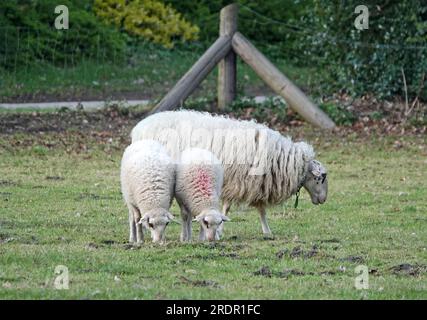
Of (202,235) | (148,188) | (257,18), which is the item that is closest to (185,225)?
(202,235)

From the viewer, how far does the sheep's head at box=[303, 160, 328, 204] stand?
39.9 ft

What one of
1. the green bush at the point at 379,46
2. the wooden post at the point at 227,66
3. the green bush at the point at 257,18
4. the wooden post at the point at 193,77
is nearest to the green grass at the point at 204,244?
the wooden post at the point at 193,77

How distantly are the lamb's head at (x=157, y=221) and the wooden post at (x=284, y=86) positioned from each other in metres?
8.95

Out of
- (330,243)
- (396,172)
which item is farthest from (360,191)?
(330,243)

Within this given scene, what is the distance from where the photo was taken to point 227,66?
19062 mm

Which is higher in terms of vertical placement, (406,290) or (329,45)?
(329,45)

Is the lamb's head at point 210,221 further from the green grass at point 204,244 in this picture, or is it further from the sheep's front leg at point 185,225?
the sheep's front leg at point 185,225

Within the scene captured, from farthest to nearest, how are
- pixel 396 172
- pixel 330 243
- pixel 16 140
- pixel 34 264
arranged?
1. pixel 16 140
2. pixel 396 172
3. pixel 330 243
4. pixel 34 264

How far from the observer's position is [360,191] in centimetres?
1443

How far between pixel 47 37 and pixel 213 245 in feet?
48.2

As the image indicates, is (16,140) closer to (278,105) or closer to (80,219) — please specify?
(278,105)

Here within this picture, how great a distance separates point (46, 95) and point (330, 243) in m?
12.7

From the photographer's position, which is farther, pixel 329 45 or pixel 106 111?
pixel 329 45
